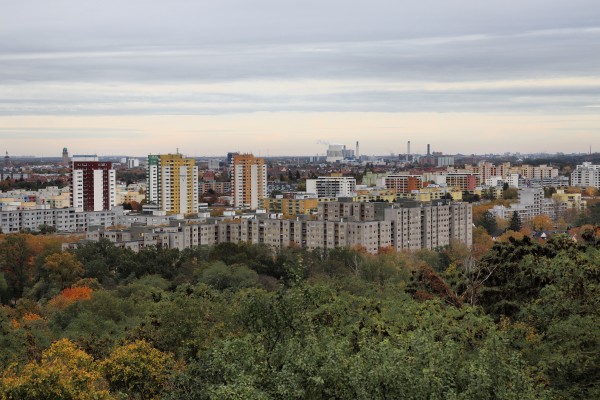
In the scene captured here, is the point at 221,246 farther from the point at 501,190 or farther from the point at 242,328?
the point at 501,190

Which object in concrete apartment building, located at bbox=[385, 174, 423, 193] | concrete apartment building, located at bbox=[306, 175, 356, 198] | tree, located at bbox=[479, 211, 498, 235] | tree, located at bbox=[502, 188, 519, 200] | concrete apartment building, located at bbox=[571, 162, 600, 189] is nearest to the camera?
tree, located at bbox=[479, 211, 498, 235]

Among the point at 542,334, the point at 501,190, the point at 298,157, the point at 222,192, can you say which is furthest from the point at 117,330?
the point at 298,157

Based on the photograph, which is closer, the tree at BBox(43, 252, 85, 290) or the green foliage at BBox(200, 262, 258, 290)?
the green foliage at BBox(200, 262, 258, 290)

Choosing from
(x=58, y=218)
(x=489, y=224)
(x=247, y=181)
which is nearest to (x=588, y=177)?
(x=247, y=181)

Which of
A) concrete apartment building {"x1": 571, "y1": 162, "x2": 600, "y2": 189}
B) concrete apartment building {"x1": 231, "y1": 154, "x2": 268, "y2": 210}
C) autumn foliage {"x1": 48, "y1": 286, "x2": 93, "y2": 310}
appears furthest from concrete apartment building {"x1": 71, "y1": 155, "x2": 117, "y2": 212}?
concrete apartment building {"x1": 571, "y1": 162, "x2": 600, "y2": 189}

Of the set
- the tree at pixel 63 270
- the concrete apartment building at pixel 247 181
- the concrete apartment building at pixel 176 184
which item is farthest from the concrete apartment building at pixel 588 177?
the tree at pixel 63 270

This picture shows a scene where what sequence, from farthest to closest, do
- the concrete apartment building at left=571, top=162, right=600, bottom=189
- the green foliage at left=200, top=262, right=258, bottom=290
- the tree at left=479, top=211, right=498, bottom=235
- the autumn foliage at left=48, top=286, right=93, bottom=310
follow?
the concrete apartment building at left=571, top=162, right=600, bottom=189
the tree at left=479, top=211, right=498, bottom=235
the green foliage at left=200, top=262, right=258, bottom=290
the autumn foliage at left=48, top=286, right=93, bottom=310

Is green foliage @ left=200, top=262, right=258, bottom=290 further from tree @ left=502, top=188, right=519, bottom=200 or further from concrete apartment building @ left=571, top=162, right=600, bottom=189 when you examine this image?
concrete apartment building @ left=571, top=162, right=600, bottom=189
